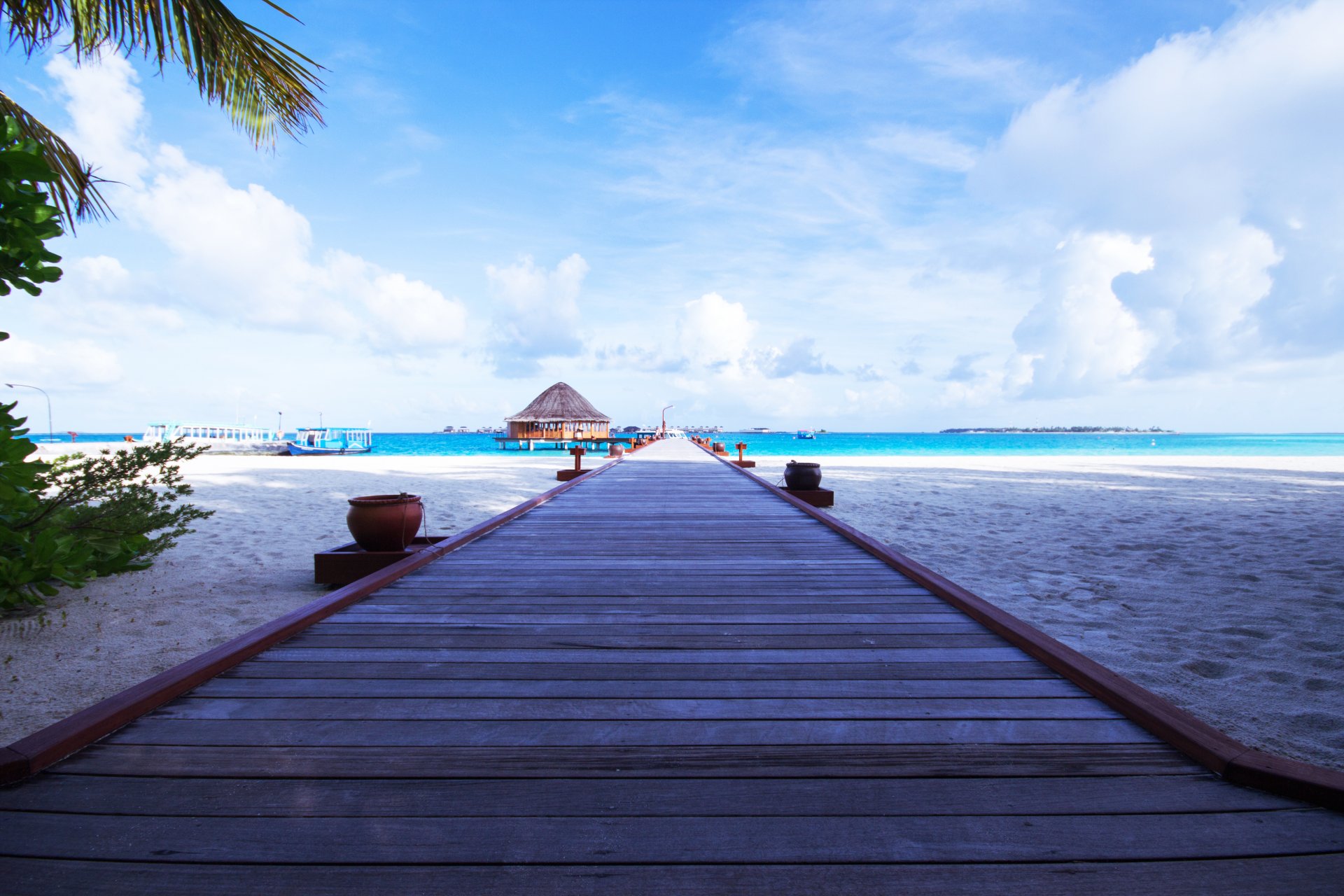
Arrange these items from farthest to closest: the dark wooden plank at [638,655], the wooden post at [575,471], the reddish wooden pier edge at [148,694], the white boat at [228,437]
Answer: the white boat at [228,437] < the wooden post at [575,471] < the dark wooden plank at [638,655] < the reddish wooden pier edge at [148,694]

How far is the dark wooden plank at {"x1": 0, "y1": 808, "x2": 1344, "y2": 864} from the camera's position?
1539 mm

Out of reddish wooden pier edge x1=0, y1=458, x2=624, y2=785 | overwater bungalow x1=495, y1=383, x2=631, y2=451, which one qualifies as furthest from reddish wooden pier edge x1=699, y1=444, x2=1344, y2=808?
overwater bungalow x1=495, y1=383, x2=631, y2=451

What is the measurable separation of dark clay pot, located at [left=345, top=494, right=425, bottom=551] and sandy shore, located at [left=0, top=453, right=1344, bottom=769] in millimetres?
896

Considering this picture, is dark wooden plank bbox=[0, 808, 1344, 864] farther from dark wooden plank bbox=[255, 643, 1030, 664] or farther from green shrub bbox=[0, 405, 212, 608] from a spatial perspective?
green shrub bbox=[0, 405, 212, 608]

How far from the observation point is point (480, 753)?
6.42ft

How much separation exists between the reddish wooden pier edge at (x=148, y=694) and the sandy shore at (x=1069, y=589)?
1.17 meters

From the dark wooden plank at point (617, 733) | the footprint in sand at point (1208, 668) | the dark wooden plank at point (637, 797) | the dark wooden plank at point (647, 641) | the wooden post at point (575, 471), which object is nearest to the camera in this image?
the dark wooden plank at point (637, 797)

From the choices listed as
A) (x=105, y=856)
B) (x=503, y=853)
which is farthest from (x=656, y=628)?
(x=105, y=856)

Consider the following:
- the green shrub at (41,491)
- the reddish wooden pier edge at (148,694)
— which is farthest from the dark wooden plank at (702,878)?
the green shrub at (41,491)

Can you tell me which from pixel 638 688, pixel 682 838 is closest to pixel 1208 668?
pixel 638 688

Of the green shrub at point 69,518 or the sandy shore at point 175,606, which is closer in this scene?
the sandy shore at point 175,606

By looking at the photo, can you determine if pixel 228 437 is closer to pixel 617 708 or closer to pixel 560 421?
pixel 560 421

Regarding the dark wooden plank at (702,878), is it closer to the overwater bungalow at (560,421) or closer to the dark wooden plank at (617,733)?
the dark wooden plank at (617,733)

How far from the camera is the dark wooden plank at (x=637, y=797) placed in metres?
1.70
